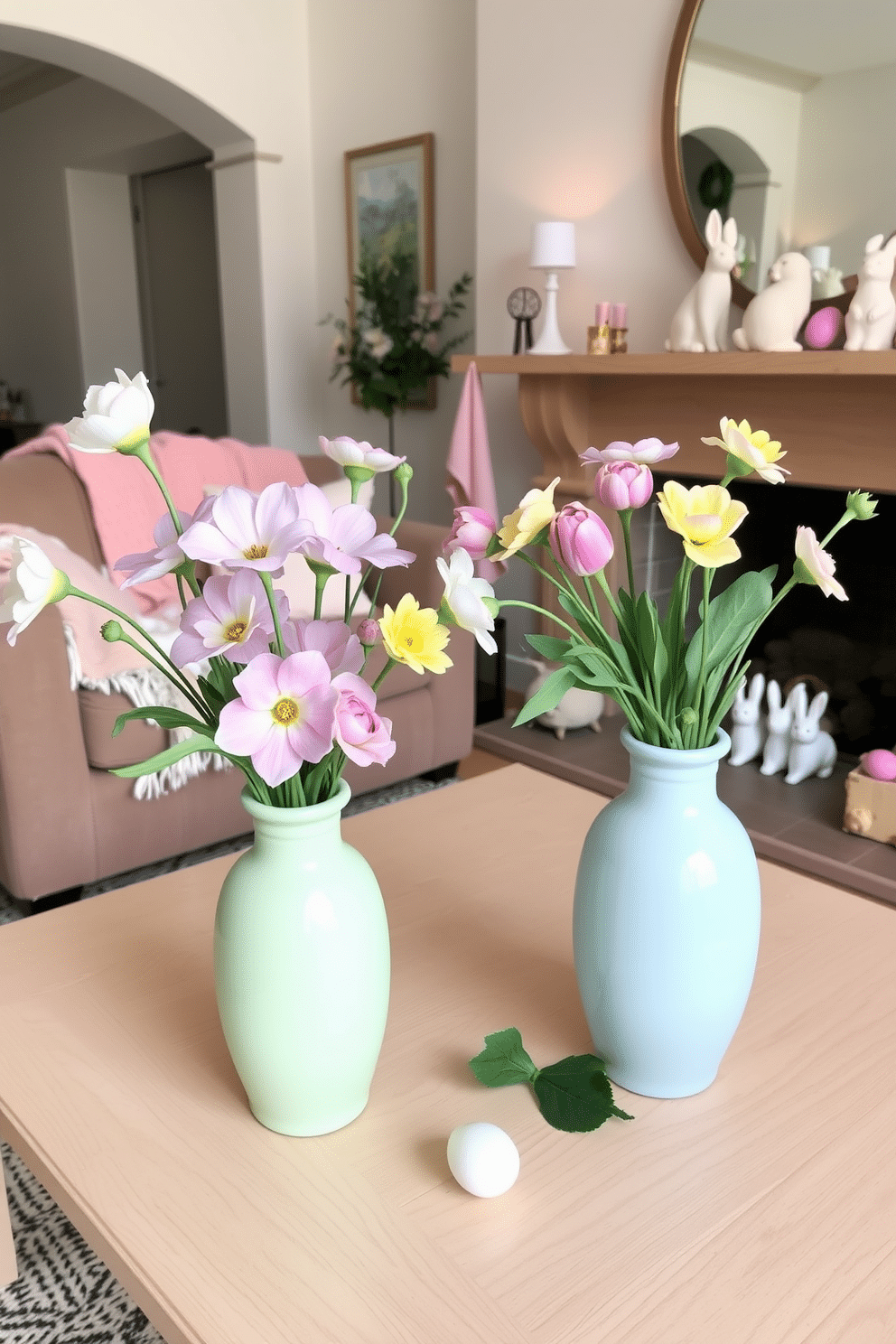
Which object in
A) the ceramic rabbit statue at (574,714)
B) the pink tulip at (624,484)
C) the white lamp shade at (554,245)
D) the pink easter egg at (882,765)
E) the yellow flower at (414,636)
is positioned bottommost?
the ceramic rabbit statue at (574,714)

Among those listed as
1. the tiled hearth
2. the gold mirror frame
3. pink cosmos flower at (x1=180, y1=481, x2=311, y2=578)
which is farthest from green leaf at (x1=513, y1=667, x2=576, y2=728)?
the gold mirror frame

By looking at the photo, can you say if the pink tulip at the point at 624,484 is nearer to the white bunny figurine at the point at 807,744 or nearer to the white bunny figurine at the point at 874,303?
the white bunny figurine at the point at 874,303

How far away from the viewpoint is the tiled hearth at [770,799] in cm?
206

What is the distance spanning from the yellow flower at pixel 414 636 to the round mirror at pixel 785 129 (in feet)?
6.43

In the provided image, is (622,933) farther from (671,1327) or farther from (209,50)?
(209,50)

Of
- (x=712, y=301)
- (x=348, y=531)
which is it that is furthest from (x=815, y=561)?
(x=712, y=301)

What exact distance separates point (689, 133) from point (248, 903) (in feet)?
7.87

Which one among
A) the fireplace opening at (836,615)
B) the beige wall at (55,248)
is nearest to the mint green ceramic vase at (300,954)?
the fireplace opening at (836,615)

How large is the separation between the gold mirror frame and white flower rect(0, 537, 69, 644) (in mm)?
2166

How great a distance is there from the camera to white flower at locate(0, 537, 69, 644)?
642mm

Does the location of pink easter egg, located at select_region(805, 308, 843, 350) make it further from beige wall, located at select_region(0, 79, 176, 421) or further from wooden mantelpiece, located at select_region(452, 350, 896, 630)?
beige wall, located at select_region(0, 79, 176, 421)

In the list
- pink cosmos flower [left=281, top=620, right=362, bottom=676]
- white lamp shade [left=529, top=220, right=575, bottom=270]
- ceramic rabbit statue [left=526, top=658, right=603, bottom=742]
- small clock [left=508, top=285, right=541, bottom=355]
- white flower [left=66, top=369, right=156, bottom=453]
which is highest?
white lamp shade [left=529, top=220, right=575, bottom=270]

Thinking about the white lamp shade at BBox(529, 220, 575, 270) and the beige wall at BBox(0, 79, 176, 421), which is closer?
the white lamp shade at BBox(529, 220, 575, 270)

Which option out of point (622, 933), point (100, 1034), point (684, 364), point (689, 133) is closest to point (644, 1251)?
point (622, 933)
